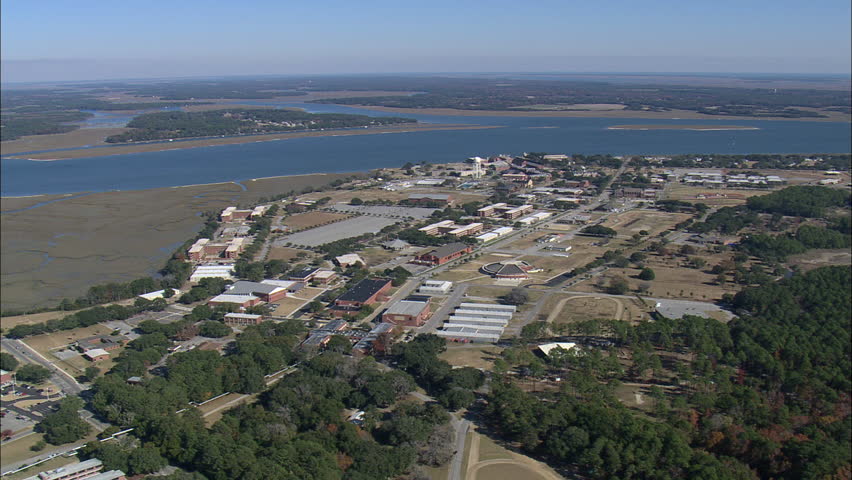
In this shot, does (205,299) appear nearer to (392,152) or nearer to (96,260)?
(96,260)

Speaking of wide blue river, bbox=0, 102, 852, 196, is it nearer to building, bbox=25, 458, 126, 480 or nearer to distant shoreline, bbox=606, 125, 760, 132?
distant shoreline, bbox=606, 125, 760, 132

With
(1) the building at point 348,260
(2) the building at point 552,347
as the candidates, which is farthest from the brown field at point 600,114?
(2) the building at point 552,347

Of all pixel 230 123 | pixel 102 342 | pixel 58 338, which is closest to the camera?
pixel 102 342

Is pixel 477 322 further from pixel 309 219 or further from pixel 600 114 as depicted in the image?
pixel 600 114

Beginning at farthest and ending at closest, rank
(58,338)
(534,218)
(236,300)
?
1. (534,218)
2. (236,300)
3. (58,338)

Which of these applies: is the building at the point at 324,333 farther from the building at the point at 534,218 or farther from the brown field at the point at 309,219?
the building at the point at 534,218

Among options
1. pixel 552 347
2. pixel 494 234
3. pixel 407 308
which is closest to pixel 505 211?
pixel 494 234

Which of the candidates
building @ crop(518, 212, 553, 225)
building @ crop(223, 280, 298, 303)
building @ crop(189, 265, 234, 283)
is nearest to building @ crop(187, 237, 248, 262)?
building @ crop(189, 265, 234, 283)
